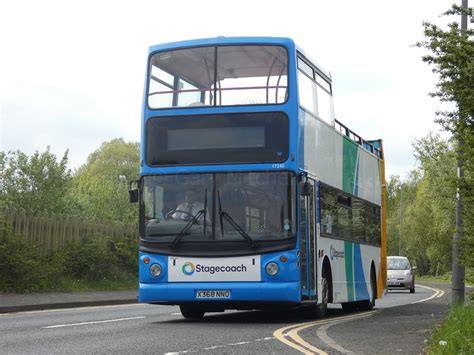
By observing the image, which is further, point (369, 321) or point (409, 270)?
point (409, 270)

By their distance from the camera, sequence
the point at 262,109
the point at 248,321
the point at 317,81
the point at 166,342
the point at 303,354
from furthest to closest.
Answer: the point at 317,81, the point at 248,321, the point at 262,109, the point at 166,342, the point at 303,354

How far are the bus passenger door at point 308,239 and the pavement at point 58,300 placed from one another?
6.49 m

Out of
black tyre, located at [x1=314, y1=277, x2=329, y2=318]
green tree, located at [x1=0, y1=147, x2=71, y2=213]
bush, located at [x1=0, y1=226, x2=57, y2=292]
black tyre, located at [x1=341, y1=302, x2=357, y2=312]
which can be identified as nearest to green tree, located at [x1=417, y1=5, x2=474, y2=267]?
black tyre, located at [x1=314, y1=277, x2=329, y2=318]

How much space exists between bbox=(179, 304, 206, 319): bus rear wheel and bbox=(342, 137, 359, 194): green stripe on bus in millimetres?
4362

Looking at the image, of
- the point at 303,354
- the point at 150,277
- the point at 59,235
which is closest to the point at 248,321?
the point at 150,277

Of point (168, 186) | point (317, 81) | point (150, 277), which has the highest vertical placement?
point (317, 81)

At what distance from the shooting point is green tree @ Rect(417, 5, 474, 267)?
13.1 metres

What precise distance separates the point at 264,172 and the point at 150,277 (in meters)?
2.64

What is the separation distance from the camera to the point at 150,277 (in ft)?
52.5

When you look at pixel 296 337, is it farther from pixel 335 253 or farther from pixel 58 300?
pixel 58 300

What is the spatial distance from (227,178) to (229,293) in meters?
1.93

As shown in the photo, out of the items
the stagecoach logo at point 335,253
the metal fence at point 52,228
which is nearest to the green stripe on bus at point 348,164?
the stagecoach logo at point 335,253

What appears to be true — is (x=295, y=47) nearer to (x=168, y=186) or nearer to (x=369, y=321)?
(x=168, y=186)

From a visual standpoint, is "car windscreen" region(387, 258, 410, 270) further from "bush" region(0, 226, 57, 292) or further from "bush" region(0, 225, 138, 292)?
"bush" region(0, 226, 57, 292)
